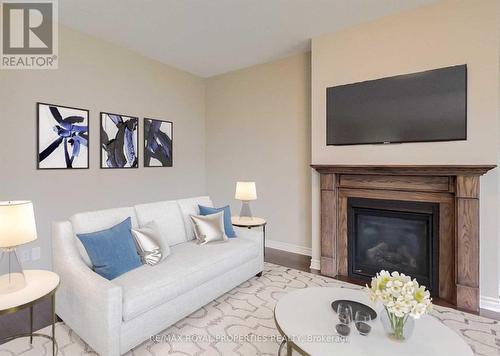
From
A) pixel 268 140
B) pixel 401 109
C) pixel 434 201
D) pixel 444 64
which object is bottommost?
pixel 434 201

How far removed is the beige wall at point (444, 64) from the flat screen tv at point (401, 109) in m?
0.07

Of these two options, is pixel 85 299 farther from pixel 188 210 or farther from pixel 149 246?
pixel 188 210

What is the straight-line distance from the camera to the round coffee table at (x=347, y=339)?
139cm

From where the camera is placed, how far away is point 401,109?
2.92 metres

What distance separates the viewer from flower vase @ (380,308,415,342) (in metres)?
1.46

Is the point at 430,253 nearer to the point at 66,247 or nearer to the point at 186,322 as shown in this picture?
the point at 186,322

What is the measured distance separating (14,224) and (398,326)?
7.72ft

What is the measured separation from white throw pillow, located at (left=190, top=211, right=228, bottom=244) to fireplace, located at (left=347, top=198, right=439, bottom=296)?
156 cm

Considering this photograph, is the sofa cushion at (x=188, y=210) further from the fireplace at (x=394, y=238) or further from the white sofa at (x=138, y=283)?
the fireplace at (x=394, y=238)

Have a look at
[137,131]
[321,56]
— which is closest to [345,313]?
[321,56]

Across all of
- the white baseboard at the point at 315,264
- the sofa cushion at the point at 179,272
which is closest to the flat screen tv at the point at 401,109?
the white baseboard at the point at 315,264

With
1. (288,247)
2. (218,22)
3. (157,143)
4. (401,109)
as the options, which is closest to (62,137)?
(157,143)

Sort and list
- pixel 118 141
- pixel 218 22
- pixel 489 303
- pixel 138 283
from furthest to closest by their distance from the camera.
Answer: pixel 118 141 < pixel 218 22 < pixel 489 303 < pixel 138 283

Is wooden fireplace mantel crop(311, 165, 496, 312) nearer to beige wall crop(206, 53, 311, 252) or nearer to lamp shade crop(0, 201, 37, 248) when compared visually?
beige wall crop(206, 53, 311, 252)
